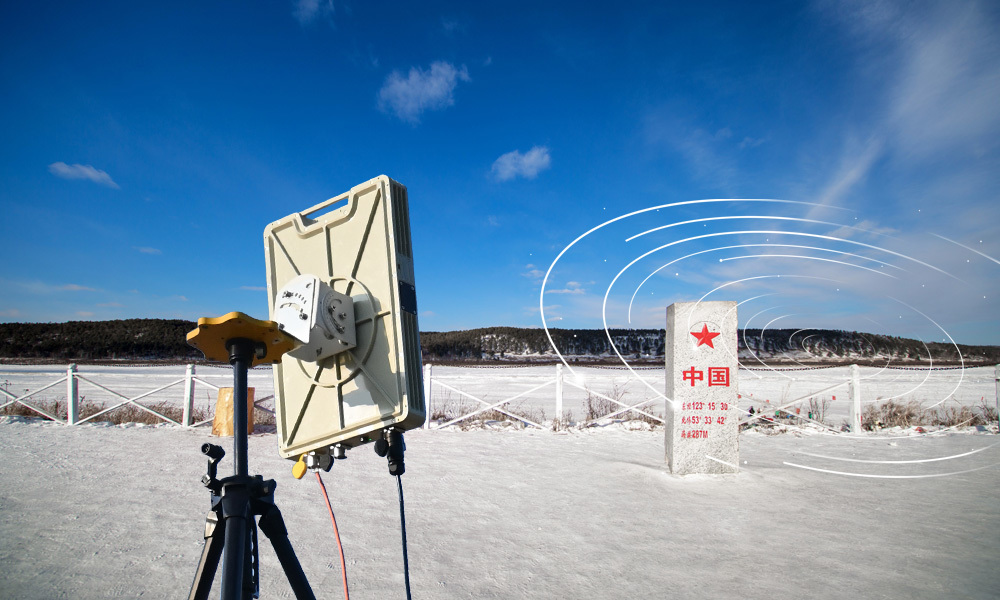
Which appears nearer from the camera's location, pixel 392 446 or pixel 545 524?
pixel 392 446

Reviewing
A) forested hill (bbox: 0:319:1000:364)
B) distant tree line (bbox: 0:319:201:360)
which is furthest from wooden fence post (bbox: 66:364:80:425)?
distant tree line (bbox: 0:319:201:360)

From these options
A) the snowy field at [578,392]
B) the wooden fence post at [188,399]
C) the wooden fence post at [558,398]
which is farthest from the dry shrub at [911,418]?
the wooden fence post at [188,399]

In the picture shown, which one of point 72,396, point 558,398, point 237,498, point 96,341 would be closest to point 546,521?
point 237,498

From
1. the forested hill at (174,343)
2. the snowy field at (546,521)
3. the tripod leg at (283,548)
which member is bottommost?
the forested hill at (174,343)

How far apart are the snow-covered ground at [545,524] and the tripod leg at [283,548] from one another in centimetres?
178

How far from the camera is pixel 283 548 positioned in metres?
1.77

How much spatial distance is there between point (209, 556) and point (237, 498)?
27 cm

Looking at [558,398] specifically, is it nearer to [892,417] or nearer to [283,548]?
[892,417]

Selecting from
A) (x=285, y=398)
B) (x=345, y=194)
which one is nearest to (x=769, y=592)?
(x=285, y=398)

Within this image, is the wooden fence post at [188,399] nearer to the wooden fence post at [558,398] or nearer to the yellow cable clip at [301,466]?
the wooden fence post at [558,398]

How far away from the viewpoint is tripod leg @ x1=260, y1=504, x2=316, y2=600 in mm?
1704

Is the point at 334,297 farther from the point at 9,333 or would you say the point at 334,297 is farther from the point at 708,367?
the point at 9,333

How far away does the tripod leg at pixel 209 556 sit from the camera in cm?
156

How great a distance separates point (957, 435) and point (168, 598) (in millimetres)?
13263
